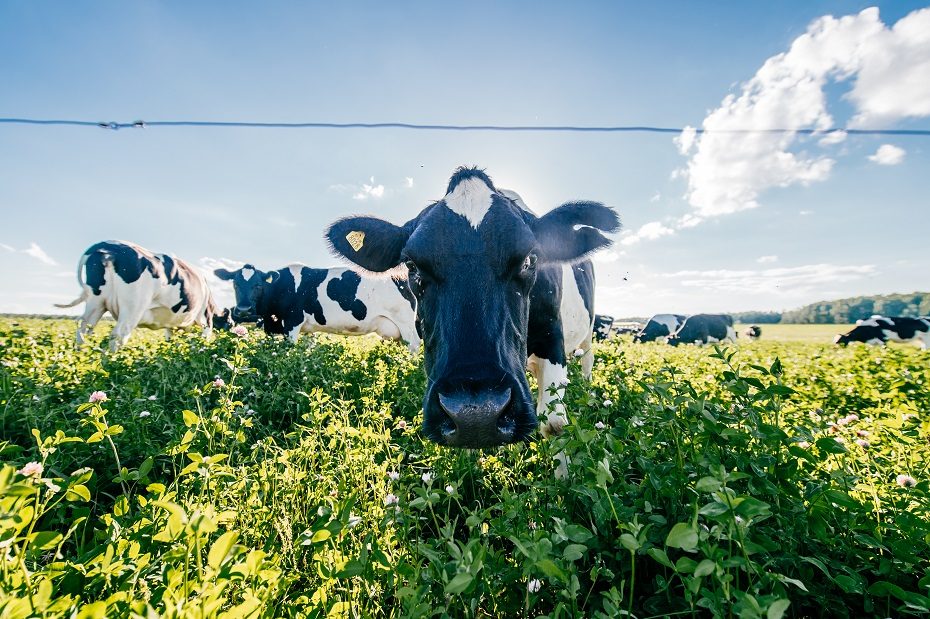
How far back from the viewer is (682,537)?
38.9 inches

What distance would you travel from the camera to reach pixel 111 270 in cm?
957

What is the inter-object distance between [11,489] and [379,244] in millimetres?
2970

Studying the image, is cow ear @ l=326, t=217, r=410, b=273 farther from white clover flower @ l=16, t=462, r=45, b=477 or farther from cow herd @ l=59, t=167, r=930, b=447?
white clover flower @ l=16, t=462, r=45, b=477

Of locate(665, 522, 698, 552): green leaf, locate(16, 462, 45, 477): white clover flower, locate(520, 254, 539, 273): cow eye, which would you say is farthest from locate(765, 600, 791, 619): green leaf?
locate(520, 254, 539, 273): cow eye

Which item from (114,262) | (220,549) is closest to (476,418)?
(220,549)

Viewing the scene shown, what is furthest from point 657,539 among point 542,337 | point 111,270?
point 111,270

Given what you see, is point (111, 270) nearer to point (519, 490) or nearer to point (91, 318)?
point (91, 318)

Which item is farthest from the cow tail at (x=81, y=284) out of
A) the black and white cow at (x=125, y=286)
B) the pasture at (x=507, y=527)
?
the pasture at (x=507, y=527)

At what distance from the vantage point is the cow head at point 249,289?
11.9 metres

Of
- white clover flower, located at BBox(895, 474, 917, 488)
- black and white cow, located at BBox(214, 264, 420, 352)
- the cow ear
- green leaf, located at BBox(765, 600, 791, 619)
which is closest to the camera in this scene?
green leaf, located at BBox(765, 600, 791, 619)

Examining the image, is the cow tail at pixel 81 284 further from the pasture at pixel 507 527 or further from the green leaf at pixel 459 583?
the green leaf at pixel 459 583

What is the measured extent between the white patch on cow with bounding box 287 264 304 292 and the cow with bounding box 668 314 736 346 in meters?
25.3

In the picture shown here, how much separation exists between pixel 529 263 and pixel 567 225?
75cm

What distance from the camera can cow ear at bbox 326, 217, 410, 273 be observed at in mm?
3680
